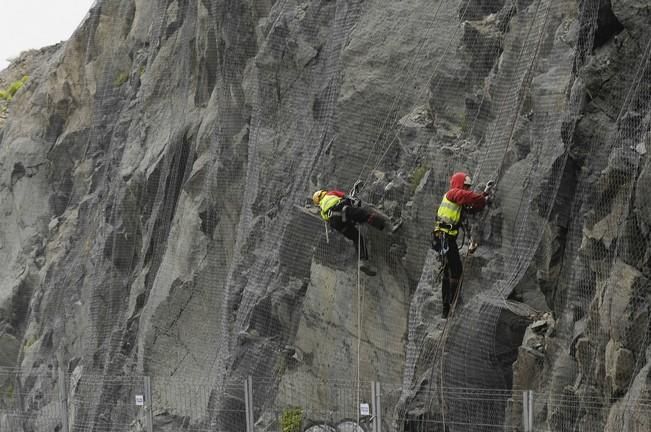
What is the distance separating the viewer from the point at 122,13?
91.4 ft

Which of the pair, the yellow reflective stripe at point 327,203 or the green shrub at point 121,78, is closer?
the yellow reflective stripe at point 327,203

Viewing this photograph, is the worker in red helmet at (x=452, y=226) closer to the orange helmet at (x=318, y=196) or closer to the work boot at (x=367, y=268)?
the work boot at (x=367, y=268)

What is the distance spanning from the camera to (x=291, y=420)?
→ 1633 cm

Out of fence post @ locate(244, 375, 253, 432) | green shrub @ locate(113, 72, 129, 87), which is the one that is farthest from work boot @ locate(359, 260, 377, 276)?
green shrub @ locate(113, 72, 129, 87)

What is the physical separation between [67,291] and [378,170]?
953 centimetres

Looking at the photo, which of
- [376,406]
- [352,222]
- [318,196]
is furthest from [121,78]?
[376,406]

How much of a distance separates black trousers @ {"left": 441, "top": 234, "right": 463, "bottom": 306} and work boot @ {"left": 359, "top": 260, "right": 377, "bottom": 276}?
190cm

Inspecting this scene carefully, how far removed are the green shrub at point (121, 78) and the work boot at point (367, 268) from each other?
11.8 metres

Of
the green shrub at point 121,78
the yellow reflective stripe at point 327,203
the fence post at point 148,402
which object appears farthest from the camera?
the green shrub at point 121,78

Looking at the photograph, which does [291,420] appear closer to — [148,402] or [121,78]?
[148,402]

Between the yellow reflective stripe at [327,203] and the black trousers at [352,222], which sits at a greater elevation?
the yellow reflective stripe at [327,203]

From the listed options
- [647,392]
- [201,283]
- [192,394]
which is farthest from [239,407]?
[647,392]

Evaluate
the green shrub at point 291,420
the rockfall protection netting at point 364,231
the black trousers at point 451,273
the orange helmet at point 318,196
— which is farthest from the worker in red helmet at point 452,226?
the green shrub at point 291,420

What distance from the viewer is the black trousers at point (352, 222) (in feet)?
52.4
